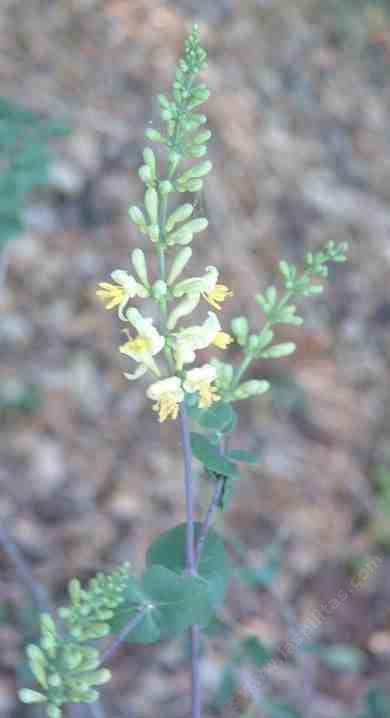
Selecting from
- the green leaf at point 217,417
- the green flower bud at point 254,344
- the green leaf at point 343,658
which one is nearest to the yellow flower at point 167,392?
the green leaf at point 217,417

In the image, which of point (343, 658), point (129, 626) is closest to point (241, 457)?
point (129, 626)

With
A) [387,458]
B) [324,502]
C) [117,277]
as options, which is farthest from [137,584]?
[387,458]

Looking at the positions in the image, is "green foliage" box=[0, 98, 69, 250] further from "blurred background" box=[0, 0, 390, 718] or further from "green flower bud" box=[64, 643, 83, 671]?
"green flower bud" box=[64, 643, 83, 671]

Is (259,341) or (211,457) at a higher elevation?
(259,341)

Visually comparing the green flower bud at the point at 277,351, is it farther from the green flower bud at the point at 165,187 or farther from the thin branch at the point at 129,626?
the thin branch at the point at 129,626

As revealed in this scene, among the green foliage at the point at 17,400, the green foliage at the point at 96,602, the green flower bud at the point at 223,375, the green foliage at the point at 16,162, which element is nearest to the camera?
the green foliage at the point at 96,602

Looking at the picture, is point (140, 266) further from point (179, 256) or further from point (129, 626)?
Result: point (129, 626)

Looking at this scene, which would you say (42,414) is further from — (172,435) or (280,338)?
(280,338)
